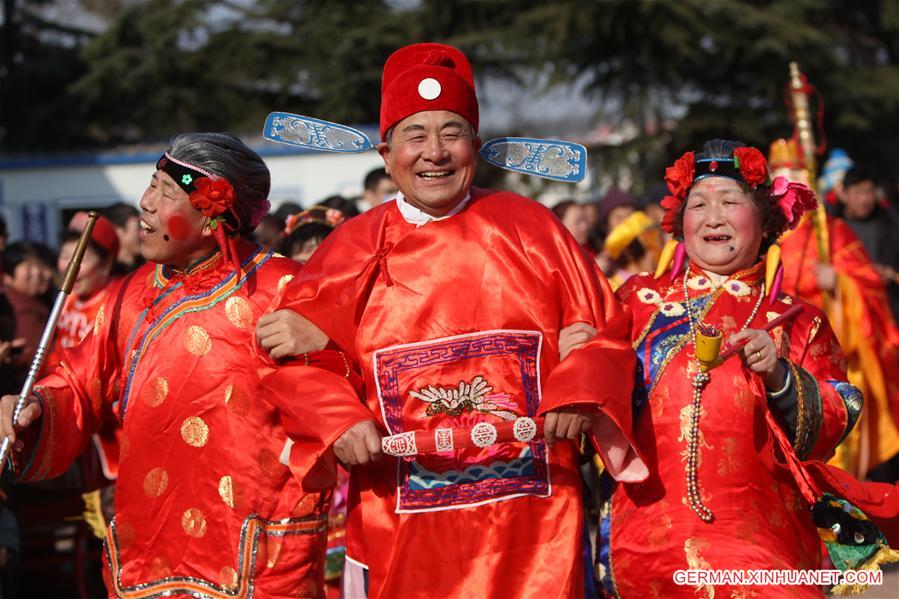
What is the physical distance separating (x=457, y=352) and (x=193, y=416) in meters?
0.92

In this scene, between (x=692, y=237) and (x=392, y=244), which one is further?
(x=692, y=237)

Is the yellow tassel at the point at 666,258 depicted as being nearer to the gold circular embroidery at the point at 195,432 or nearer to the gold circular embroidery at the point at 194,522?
the gold circular embroidery at the point at 195,432

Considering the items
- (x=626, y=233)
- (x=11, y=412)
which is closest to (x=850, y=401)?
(x=11, y=412)

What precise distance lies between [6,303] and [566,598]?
3761 millimetres

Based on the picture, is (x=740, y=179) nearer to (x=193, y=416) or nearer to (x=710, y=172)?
(x=710, y=172)

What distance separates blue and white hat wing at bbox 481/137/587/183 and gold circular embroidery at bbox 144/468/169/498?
4.47 feet

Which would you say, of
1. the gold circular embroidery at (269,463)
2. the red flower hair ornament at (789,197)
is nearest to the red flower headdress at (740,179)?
the red flower hair ornament at (789,197)

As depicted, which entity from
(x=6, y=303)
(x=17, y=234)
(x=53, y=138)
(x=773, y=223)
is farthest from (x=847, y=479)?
(x=53, y=138)

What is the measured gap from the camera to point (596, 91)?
18.7 m

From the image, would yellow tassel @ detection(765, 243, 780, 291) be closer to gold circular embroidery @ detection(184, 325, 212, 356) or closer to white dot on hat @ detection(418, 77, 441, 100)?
white dot on hat @ detection(418, 77, 441, 100)

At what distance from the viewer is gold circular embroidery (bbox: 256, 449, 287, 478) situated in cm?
365

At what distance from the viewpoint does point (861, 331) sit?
6.70 meters

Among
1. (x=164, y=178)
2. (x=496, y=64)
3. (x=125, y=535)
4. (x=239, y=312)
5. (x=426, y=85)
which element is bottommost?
(x=125, y=535)

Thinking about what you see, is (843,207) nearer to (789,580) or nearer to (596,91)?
(789,580)
